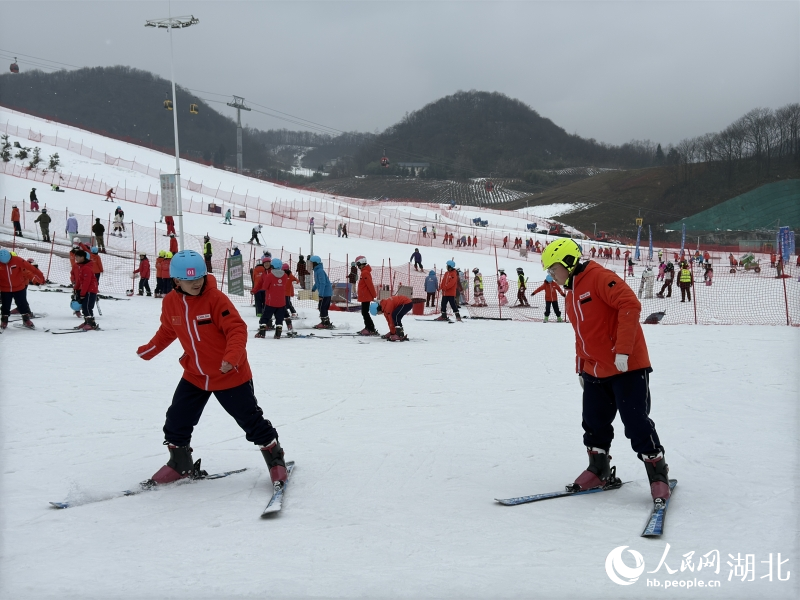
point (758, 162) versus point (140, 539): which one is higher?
point (758, 162)

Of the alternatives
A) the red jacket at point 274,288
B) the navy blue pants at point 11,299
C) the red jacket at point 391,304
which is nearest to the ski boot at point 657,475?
the red jacket at point 391,304

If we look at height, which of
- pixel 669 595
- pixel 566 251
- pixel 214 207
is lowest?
pixel 669 595

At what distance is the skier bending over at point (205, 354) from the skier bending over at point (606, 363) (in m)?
2.06

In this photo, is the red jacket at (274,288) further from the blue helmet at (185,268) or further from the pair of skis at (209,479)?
the blue helmet at (185,268)

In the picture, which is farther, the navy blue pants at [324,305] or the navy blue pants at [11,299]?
the navy blue pants at [324,305]

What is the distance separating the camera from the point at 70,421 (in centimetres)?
627

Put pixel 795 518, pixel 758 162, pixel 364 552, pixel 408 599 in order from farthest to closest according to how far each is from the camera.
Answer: pixel 758 162 < pixel 795 518 < pixel 364 552 < pixel 408 599

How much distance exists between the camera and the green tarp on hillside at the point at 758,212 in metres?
59.4

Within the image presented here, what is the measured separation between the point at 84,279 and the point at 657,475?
11.0m

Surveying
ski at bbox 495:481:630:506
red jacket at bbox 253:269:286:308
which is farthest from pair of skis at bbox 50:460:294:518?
red jacket at bbox 253:269:286:308

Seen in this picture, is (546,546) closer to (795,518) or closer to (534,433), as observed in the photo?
(795,518)

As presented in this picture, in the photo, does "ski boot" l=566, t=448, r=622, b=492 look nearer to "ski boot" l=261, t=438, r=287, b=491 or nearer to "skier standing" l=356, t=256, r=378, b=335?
"ski boot" l=261, t=438, r=287, b=491

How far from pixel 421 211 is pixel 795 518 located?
2445 inches

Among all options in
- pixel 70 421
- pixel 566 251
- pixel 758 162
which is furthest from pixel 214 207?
pixel 758 162
